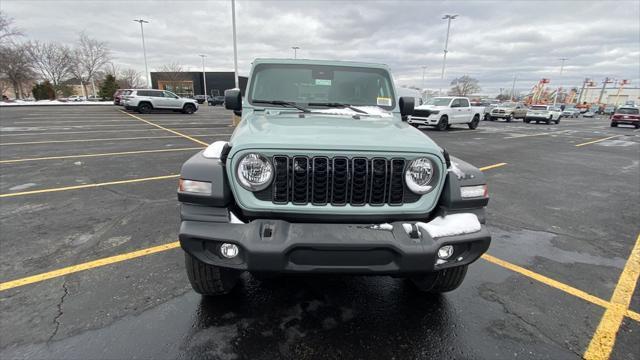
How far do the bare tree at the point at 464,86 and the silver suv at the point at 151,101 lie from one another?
8070 centimetres

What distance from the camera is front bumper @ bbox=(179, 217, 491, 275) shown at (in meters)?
1.94

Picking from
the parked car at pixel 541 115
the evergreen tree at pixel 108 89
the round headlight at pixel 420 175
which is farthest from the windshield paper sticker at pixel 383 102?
the evergreen tree at pixel 108 89

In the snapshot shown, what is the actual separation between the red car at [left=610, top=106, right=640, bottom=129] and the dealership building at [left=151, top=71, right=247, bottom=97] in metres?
63.6

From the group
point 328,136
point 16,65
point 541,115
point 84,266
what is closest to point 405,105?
point 328,136

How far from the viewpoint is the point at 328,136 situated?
2.30m

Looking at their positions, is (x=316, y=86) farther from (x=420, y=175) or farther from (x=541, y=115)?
(x=541, y=115)

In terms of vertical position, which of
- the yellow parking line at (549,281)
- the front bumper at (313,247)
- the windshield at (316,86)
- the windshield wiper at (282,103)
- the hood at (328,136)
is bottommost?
the yellow parking line at (549,281)

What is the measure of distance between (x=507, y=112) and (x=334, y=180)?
1250 inches

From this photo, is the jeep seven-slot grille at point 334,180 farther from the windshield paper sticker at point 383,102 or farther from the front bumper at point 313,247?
the windshield paper sticker at point 383,102

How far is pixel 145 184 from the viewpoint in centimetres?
597

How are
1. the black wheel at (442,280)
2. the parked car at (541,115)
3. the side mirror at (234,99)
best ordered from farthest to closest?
the parked car at (541,115) < the side mirror at (234,99) < the black wheel at (442,280)

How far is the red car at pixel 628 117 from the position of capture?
2826 cm

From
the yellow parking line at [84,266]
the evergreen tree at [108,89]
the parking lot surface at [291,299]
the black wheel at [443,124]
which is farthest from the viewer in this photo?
the evergreen tree at [108,89]

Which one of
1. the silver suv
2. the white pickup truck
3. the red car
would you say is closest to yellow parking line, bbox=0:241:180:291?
the white pickup truck
